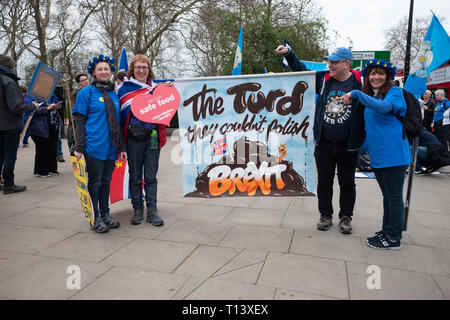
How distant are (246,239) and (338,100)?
171 centimetres

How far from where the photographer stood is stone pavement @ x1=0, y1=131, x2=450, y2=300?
8.34 ft

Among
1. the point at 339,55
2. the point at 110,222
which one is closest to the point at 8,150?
the point at 110,222

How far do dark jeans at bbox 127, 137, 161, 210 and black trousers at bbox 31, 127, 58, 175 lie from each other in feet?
11.8

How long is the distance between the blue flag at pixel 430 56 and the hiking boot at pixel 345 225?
4.84 feet

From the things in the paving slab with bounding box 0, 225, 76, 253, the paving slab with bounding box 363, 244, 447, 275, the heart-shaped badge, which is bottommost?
the paving slab with bounding box 363, 244, 447, 275

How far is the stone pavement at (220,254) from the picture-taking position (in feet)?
8.34

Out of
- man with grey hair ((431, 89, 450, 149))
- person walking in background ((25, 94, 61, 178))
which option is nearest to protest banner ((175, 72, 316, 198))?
person walking in background ((25, 94, 61, 178))

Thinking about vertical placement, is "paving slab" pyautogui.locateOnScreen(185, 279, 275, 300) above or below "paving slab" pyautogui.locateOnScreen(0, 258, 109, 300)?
below

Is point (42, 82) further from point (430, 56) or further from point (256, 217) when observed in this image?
point (430, 56)

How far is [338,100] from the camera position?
3.53 m

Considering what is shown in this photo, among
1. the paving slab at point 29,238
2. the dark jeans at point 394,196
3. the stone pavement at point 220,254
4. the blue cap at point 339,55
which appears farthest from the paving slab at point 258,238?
the blue cap at point 339,55

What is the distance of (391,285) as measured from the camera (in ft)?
8.57

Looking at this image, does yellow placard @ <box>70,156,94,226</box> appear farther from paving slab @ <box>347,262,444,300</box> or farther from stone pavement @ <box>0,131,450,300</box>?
paving slab @ <box>347,262,444,300</box>

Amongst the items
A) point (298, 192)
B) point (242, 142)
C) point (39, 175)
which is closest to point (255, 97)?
point (242, 142)
